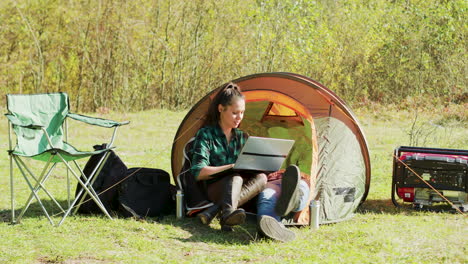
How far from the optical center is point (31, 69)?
33.7 feet

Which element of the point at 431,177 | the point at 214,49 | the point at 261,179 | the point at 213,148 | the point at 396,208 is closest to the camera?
the point at 261,179

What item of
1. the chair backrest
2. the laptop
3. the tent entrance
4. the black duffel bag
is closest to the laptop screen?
the laptop

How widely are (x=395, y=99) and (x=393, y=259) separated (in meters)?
9.10

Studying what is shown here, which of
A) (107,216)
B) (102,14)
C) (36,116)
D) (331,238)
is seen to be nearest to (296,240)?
(331,238)

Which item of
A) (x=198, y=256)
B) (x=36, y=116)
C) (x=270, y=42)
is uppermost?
(x=270, y=42)

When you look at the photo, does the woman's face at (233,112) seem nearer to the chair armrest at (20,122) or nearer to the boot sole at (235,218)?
the boot sole at (235,218)

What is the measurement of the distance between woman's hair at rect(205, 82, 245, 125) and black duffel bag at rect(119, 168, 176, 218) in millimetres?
597

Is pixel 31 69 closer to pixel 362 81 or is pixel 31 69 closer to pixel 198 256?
pixel 362 81

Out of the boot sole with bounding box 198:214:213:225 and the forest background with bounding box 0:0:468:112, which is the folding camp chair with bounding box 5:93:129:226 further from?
the forest background with bounding box 0:0:468:112

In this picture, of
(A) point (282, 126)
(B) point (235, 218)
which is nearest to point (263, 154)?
(B) point (235, 218)

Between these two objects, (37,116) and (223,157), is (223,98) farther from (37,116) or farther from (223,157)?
(37,116)

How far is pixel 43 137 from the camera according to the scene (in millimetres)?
4102

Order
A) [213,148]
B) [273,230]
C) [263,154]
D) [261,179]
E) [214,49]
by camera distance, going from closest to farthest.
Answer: [273,230] → [263,154] → [261,179] → [213,148] → [214,49]

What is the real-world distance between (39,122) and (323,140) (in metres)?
2.02
